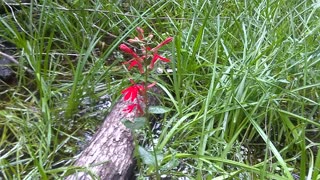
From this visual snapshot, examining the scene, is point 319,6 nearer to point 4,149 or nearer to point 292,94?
point 292,94

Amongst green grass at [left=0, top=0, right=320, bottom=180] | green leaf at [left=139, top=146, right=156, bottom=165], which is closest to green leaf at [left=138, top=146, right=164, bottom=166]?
green leaf at [left=139, top=146, right=156, bottom=165]

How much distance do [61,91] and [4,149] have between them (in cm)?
33

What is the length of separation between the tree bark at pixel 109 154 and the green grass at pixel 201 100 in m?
0.04

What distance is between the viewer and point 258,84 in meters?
1.71

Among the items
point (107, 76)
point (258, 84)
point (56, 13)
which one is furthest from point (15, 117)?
point (258, 84)

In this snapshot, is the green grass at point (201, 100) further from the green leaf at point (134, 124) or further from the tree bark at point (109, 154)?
the green leaf at point (134, 124)

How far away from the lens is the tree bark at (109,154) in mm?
1372

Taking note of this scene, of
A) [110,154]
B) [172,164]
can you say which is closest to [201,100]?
[110,154]

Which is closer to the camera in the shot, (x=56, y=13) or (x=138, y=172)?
(x=138, y=172)

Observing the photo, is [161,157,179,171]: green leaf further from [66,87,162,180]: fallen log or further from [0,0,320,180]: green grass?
[66,87,162,180]: fallen log

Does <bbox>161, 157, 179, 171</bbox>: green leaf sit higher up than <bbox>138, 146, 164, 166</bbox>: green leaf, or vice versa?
<bbox>138, 146, 164, 166</bbox>: green leaf

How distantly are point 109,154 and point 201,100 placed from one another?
417mm

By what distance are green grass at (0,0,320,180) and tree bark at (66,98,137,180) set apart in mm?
44

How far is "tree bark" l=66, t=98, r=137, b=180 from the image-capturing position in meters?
1.37
